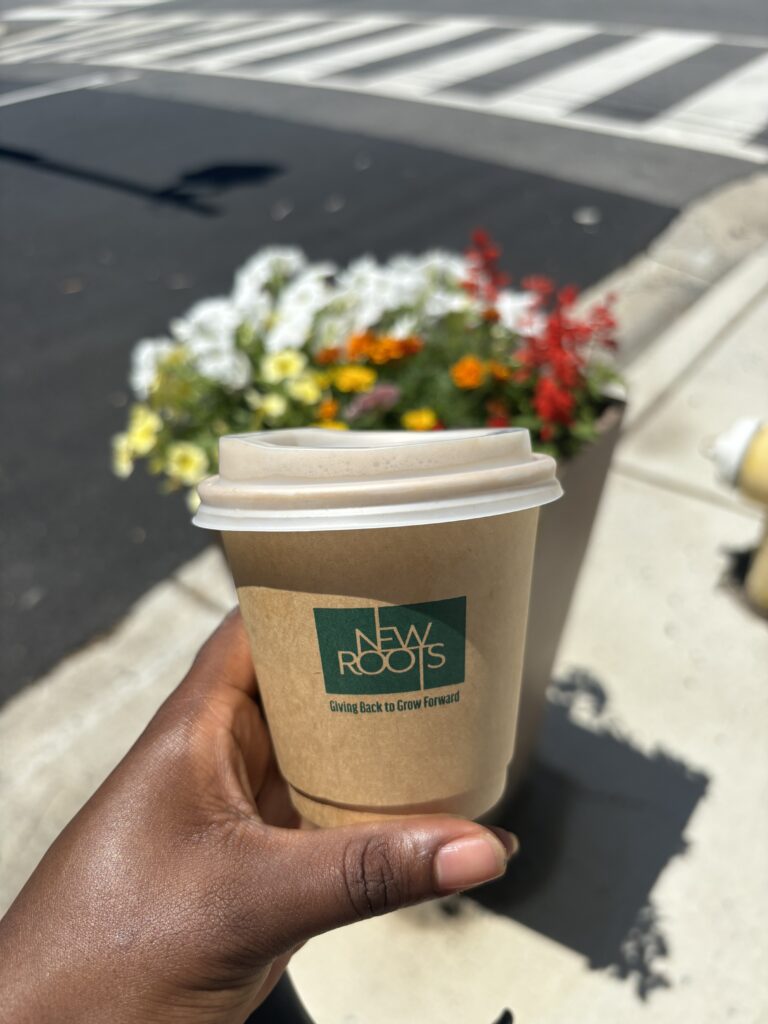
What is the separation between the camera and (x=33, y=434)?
13.8ft

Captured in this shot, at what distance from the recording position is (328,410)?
219 centimetres

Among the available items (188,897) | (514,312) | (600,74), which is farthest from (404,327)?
(600,74)

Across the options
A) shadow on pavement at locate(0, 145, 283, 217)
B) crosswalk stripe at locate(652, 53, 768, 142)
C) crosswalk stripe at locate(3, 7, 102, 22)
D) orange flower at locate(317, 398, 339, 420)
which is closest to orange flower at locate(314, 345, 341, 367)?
orange flower at locate(317, 398, 339, 420)

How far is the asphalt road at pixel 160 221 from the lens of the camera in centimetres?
319

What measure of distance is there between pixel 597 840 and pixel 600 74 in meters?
9.11

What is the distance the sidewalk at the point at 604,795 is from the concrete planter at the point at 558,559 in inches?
15.4

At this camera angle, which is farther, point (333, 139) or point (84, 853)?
point (333, 139)

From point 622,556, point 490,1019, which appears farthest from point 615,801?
point 622,556

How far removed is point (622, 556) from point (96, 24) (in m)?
2.96

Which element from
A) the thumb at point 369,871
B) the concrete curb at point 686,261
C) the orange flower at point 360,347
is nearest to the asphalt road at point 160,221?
the concrete curb at point 686,261

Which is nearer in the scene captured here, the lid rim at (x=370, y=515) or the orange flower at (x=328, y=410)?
the lid rim at (x=370, y=515)

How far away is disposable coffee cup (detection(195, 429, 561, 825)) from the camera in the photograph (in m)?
1.07

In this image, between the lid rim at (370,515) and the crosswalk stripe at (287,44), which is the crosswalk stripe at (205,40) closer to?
the crosswalk stripe at (287,44)

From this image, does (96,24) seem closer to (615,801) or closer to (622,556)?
(622,556)
